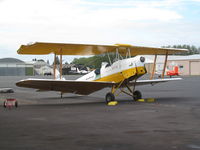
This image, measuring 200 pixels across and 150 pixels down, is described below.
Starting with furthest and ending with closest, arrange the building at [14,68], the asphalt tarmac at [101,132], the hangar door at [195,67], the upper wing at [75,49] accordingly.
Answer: the building at [14,68] < the hangar door at [195,67] < the upper wing at [75,49] < the asphalt tarmac at [101,132]

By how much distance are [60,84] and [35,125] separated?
6531 millimetres

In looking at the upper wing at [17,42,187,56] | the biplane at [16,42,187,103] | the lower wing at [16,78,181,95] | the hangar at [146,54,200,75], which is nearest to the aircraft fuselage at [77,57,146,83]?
the biplane at [16,42,187,103]

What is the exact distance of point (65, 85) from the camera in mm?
15570

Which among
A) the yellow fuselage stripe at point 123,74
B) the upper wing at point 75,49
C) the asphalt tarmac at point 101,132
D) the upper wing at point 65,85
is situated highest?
the upper wing at point 75,49

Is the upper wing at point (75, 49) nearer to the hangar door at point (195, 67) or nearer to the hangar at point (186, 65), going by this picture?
the hangar at point (186, 65)

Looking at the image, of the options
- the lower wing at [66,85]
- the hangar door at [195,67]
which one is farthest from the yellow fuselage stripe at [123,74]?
the hangar door at [195,67]

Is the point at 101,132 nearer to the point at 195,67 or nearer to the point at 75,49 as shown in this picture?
the point at 75,49

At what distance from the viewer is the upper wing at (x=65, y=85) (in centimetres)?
1473

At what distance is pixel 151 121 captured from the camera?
954 cm

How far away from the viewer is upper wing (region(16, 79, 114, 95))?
1473 cm

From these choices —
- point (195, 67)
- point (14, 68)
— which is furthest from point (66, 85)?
point (14, 68)

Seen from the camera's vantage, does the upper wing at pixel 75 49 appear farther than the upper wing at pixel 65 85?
Yes

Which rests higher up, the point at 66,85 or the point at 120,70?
the point at 120,70

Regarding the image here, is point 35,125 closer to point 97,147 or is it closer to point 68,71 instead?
point 97,147
